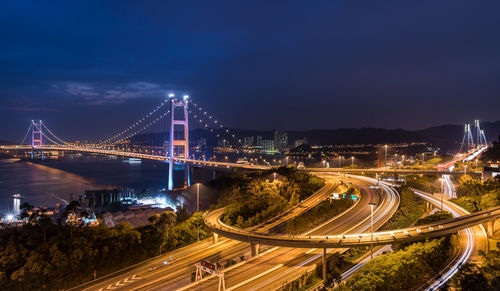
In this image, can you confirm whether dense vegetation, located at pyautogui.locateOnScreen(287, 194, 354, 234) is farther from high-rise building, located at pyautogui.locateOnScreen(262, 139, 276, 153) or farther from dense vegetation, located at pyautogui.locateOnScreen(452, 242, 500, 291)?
high-rise building, located at pyautogui.locateOnScreen(262, 139, 276, 153)

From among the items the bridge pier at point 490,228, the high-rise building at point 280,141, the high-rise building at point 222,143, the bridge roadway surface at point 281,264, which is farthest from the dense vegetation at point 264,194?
the high-rise building at point 280,141

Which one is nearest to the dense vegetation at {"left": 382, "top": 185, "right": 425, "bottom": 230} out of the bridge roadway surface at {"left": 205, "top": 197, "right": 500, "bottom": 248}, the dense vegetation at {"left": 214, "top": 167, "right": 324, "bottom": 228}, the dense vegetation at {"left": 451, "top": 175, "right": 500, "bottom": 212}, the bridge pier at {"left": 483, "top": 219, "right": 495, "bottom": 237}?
the dense vegetation at {"left": 451, "top": 175, "right": 500, "bottom": 212}

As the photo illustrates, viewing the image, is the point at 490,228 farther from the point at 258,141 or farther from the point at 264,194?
the point at 258,141

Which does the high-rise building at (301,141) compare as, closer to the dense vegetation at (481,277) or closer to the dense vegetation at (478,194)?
the dense vegetation at (478,194)

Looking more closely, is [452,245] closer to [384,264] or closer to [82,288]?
[384,264]

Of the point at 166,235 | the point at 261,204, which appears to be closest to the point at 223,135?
the point at 261,204

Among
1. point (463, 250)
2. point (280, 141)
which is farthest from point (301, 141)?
point (463, 250)
